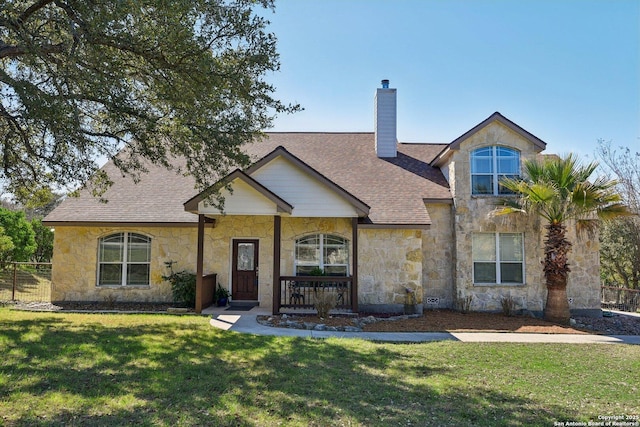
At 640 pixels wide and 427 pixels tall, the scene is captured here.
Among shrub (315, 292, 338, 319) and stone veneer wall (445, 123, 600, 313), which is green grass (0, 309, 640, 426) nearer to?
shrub (315, 292, 338, 319)

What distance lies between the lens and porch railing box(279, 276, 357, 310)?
43.7 ft

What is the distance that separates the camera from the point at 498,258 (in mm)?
14898

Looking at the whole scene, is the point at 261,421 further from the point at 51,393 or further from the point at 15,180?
the point at 15,180

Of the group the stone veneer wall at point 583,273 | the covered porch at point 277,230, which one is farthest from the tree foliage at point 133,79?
the stone veneer wall at point 583,273

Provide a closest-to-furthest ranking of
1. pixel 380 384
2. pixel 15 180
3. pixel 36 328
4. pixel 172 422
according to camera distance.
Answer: pixel 172 422, pixel 380 384, pixel 36 328, pixel 15 180

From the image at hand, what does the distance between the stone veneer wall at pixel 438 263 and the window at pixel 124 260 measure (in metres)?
10.0

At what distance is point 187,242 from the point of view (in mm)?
15039

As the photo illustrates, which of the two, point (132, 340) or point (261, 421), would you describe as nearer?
point (261, 421)

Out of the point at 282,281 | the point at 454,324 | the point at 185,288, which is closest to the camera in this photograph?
the point at 454,324

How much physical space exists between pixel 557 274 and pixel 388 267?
16.9 feet

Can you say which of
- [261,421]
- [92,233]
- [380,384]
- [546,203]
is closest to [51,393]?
[261,421]

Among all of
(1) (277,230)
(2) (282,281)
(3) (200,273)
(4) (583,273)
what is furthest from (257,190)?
(4) (583,273)

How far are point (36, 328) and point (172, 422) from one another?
7.00 meters

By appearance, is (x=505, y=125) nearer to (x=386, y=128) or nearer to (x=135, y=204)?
(x=386, y=128)
